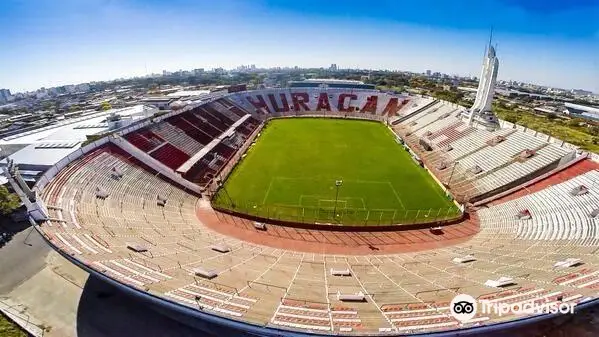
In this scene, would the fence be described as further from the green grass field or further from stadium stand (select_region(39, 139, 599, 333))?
stadium stand (select_region(39, 139, 599, 333))

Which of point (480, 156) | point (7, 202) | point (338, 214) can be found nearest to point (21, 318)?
point (7, 202)

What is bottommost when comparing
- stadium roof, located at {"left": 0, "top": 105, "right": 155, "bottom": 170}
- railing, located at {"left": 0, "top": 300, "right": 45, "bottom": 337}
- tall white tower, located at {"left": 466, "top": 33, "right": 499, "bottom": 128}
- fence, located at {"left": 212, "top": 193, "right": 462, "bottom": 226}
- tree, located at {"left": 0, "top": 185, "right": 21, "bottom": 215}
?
railing, located at {"left": 0, "top": 300, "right": 45, "bottom": 337}

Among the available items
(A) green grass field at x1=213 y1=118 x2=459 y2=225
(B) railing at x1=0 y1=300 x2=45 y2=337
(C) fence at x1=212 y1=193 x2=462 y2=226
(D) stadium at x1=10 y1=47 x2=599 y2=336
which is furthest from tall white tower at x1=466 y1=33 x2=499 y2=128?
(B) railing at x1=0 y1=300 x2=45 y2=337

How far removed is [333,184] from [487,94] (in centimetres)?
4379

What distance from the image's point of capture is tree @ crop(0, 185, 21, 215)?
43.0 m

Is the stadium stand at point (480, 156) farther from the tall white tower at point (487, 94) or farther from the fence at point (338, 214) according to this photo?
the fence at point (338, 214)

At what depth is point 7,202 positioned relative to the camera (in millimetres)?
43875

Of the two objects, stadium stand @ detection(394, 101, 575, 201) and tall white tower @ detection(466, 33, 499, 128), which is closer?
stadium stand @ detection(394, 101, 575, 201)

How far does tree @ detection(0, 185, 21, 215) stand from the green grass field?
27877mm

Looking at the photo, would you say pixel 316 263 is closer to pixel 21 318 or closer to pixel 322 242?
pixel 322 242

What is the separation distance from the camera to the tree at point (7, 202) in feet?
141

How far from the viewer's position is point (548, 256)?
30609mm

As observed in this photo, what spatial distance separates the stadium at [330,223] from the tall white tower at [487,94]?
44 cm

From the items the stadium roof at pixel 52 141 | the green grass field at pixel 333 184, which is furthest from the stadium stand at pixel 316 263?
the stadium roof at pixel 52 141
